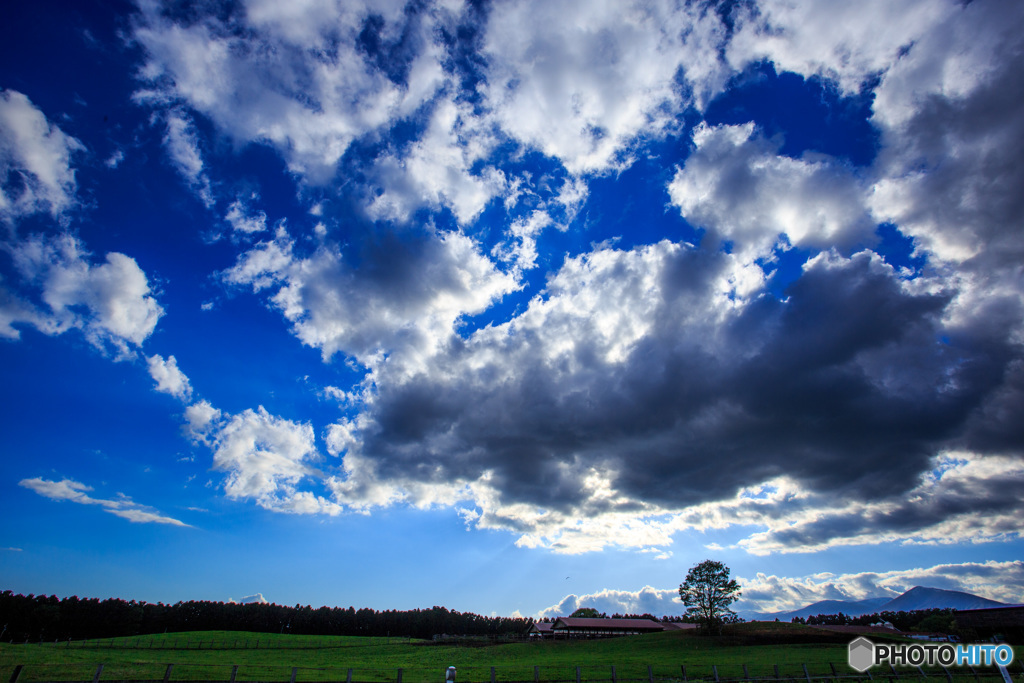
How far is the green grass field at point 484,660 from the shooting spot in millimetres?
42688

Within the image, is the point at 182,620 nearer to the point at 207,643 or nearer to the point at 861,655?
the point at 207,643

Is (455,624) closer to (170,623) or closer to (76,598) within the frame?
(170,623)

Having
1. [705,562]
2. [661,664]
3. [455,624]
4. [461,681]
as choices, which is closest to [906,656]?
[661,664]

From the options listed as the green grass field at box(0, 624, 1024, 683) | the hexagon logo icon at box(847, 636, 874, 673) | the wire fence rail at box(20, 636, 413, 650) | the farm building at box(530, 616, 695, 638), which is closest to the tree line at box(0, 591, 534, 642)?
the farm building at box(530, 616, 695, 638)

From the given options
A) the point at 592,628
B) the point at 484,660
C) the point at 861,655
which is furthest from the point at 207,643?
the point at 861,655

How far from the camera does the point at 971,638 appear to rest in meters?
89.9

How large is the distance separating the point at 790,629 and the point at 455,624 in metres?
144

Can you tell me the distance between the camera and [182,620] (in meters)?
161

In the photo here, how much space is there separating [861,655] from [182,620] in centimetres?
19654

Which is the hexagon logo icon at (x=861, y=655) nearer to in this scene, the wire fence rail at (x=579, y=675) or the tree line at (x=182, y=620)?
the wire fence rail at (x=579, y=675)

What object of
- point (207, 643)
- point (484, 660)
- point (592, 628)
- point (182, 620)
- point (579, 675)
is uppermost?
point (579, 675)

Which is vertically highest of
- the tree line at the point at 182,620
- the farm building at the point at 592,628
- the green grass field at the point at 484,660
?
the green grass field at the point at 484,660

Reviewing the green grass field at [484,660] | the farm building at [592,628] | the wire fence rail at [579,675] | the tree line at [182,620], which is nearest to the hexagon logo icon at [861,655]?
the green grass field at [484,660]

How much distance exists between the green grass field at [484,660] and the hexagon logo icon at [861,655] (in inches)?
65.2
